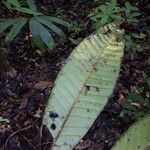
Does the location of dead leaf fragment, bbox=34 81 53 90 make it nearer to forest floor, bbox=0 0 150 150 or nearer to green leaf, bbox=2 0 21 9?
forest floor, bbox=0 0 150 150

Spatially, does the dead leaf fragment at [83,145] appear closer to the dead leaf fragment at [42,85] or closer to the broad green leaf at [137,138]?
the dead leaf fragment at [42,85]

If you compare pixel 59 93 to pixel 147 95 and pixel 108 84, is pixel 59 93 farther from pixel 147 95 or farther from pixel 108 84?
pixel 147 95

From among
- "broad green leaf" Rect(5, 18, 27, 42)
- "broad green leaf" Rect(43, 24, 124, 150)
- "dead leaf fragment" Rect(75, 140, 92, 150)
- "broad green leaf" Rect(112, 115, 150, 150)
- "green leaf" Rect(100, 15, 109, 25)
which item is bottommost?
"dead leaf fragment" Rect(75, 140, 92, 150)

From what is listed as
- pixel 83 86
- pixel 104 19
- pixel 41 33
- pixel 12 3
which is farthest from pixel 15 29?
pixel 83 86

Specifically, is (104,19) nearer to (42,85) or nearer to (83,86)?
(42,85)

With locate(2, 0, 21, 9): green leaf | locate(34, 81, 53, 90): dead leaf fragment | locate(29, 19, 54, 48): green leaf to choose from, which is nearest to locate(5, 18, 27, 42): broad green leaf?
locate(29, 19, 54, 48): green leaf

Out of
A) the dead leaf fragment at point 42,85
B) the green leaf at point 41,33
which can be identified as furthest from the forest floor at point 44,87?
the green leaf at point 41,33

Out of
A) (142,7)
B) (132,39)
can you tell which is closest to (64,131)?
(132,39)
